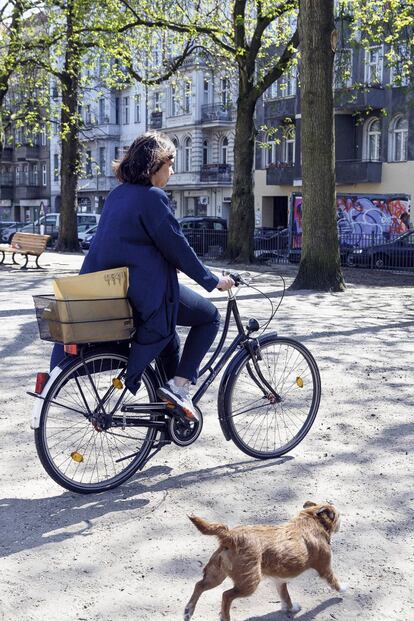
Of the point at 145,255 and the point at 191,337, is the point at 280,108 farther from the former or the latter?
the point at 145,255

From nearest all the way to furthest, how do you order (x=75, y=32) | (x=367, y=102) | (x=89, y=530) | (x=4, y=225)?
(x=89, y=530) → (x=75, y=32) → (x=367, y=102) → (x=4, y=225)

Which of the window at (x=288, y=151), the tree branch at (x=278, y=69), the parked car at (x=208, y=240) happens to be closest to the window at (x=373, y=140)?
the window at (x=288, y=151)

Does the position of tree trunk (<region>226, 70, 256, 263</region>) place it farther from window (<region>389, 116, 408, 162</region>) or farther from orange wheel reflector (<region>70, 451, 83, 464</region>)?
orange wheel reflector (<region>70, 451, 83, 464</region>)

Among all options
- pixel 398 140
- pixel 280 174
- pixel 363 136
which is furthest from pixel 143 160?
pixel 280 174

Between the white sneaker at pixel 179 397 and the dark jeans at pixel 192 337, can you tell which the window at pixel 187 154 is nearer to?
the dark jeans at pixel 192 337

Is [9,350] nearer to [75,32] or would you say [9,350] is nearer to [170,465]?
[170,465]

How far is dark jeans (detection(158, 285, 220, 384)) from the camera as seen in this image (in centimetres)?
494

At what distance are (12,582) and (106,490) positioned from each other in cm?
124


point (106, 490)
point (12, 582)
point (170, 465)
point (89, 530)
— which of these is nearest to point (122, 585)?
point (12, 582)

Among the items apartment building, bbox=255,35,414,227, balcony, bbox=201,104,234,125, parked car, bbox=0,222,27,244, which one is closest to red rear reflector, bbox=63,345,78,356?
apartment building, bbox=255,35,414,227

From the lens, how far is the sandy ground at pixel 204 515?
3.47m

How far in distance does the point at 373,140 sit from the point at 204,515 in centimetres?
4168

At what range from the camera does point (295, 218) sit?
34000 millimetres

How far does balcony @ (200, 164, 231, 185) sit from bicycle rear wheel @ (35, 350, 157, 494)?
51.0m
